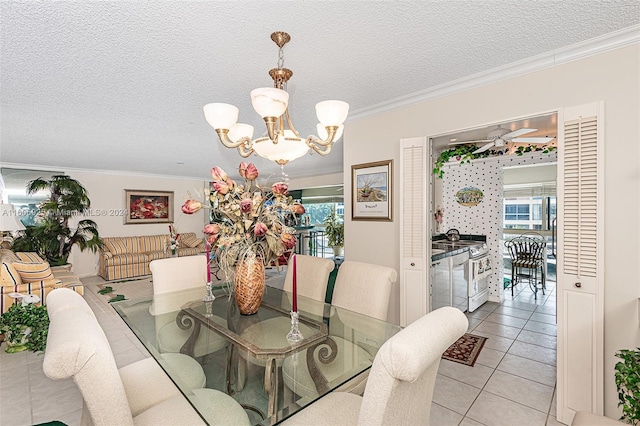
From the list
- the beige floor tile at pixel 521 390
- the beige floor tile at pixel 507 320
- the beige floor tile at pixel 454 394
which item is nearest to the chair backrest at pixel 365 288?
the beige floor tile at pixel 454 394

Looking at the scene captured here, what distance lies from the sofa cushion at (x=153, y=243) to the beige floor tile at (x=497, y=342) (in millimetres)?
6718

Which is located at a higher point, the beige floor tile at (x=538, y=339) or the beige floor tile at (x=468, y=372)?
the beige floor tile at (x=468, y=372)

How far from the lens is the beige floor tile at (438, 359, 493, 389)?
7.66 ft

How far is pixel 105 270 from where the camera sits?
20.4 feet

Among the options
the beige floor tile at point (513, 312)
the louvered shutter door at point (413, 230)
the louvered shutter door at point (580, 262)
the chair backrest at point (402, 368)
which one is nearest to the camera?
the chair backrest at point (402, 368)

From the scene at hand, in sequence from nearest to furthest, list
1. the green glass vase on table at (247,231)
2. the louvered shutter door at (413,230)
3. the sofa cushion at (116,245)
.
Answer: the green glass vase on table at (247,231)
the louvered shutter door at (413,230)
the sofa cushion at (116,245)

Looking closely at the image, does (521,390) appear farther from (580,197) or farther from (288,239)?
(288,239)

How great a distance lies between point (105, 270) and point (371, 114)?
654 centimetres

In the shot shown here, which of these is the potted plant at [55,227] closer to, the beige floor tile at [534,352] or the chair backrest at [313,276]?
the chair backrest at [313,276]

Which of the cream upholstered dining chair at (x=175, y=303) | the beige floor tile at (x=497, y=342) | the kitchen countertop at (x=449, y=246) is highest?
the kitchen countertop at (x=449, y=246)

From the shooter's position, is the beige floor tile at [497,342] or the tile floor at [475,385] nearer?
the tile floor at [475,385]

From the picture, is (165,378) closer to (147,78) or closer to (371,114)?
(147,78)

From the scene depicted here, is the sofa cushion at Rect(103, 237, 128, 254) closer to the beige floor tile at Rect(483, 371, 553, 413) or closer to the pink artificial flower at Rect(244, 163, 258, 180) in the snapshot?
the pink artificial flower at Rect(244, 163, 258, 180)

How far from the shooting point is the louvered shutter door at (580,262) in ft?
5.92
